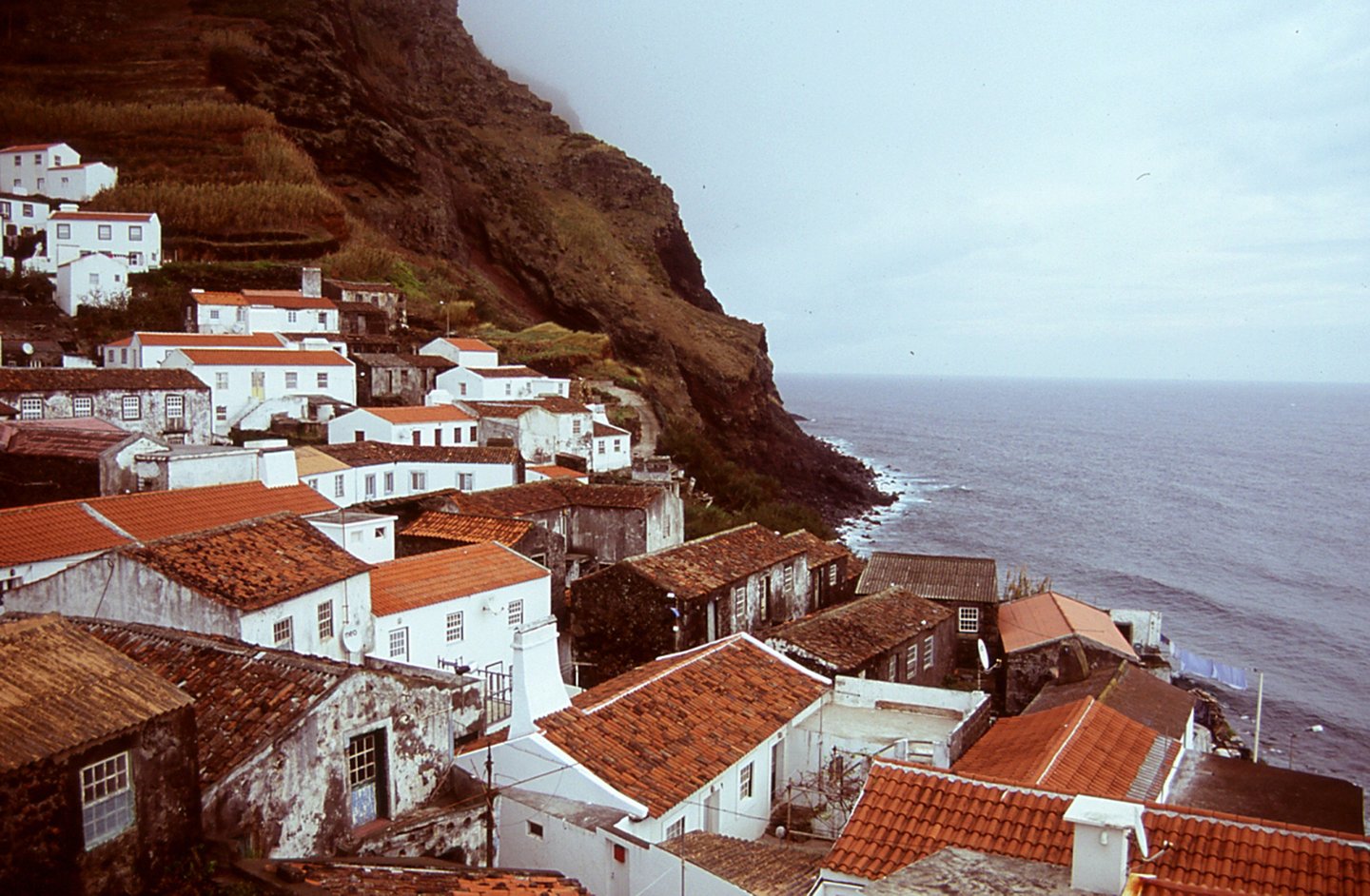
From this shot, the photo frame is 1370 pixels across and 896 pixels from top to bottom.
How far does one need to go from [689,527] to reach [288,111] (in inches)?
2586

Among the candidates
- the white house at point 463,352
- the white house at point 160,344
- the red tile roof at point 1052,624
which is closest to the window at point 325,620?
the red tile roof at point 1052,624

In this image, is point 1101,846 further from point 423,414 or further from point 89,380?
point 423,414

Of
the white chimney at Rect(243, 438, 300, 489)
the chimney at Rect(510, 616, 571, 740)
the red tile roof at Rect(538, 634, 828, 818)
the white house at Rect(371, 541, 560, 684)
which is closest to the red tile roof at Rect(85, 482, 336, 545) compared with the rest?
the white chimney at Rect(243, 438, 300, 489)

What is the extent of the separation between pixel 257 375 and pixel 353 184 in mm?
47781

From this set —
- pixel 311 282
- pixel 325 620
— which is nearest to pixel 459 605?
pixel 325 620

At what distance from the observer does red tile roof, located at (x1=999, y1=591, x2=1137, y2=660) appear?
97.9 feet

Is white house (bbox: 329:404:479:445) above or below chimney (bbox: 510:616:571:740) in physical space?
above

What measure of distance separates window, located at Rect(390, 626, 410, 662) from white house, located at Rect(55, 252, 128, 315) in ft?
153

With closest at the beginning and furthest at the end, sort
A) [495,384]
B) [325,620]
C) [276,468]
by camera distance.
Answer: [325,620], [276,468], [495,384]

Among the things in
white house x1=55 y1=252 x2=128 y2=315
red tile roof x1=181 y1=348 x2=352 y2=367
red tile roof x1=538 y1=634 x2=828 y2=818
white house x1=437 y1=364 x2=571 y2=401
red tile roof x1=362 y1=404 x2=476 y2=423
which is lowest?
red tile roof x1=538 y1=634 x2=828 y2=818

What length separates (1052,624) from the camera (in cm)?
3086

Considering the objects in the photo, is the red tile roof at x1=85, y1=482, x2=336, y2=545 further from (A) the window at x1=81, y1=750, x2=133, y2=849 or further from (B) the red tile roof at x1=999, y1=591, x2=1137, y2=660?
(B) the red tile roof at x1=999, y1=591, x2=1137, y2=660

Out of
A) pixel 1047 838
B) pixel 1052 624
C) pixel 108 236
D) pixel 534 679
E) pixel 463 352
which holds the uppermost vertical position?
pixel 108 236

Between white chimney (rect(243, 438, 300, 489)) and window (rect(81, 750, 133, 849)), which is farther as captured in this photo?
white chimney (rect(243, 438, 300, 489))
